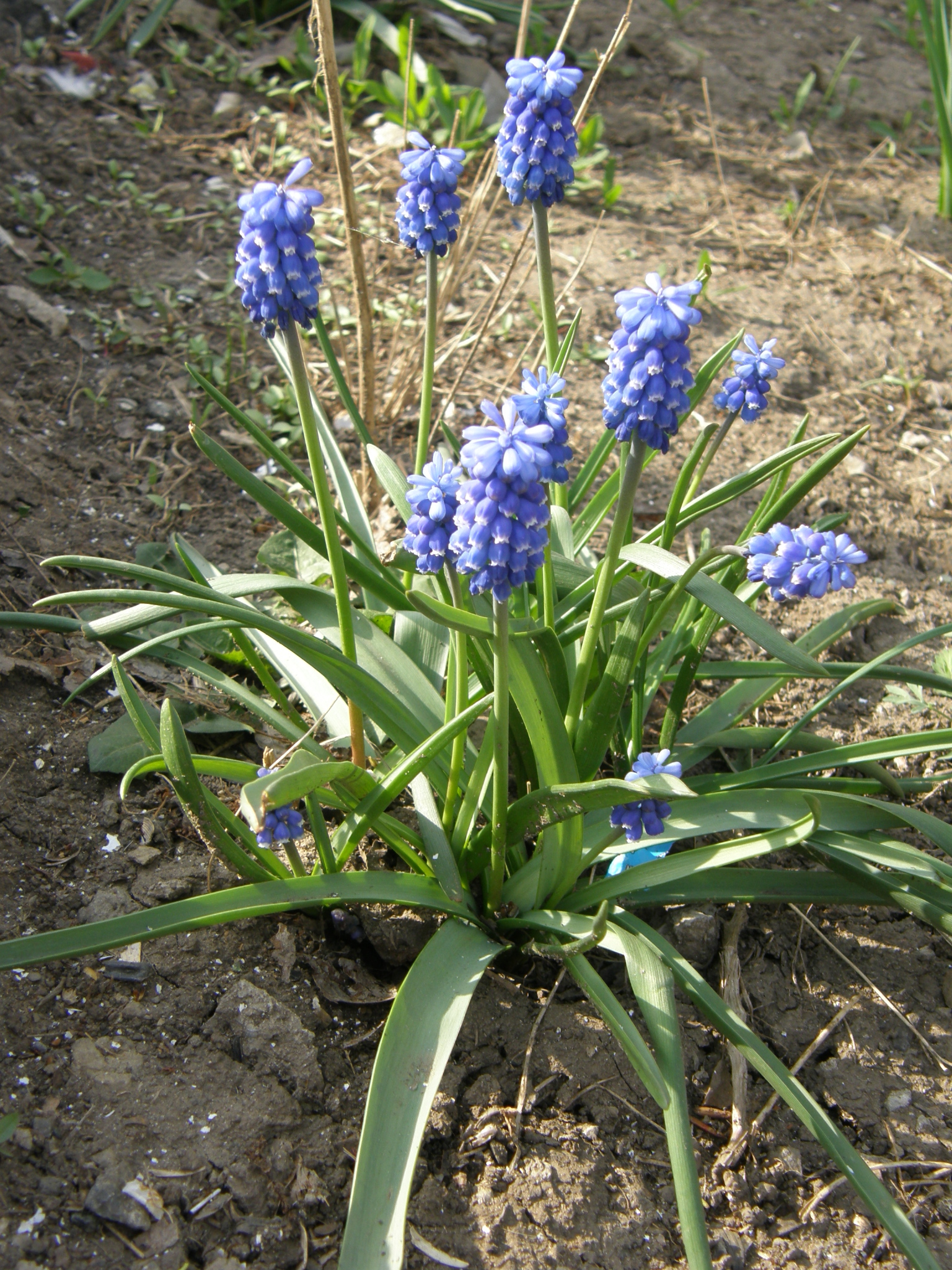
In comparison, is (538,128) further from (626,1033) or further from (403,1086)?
(403,1086)

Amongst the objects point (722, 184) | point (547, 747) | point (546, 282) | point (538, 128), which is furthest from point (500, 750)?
point (722, 184)

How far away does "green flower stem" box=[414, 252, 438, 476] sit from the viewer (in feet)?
7.34

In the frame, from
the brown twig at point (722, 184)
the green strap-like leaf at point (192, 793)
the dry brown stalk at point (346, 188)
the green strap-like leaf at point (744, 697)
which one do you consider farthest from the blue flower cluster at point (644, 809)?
the brown twig at point (722, 184)

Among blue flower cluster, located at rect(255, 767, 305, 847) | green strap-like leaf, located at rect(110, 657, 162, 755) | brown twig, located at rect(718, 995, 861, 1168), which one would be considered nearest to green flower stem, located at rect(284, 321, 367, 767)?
blue flower cluster, located at rect(255, 767, 305, 847)

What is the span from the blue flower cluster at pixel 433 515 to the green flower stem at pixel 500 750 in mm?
145

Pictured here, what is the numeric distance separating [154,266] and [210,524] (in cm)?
165

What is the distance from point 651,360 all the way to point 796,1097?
5.00ft

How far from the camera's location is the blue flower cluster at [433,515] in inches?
73.2

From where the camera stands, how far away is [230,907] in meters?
2.07

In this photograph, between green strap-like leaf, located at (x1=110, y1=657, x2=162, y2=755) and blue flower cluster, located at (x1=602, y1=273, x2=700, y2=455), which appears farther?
green strap-like leaf, located at (x1=110, y1=657, x2=162, y2=755)

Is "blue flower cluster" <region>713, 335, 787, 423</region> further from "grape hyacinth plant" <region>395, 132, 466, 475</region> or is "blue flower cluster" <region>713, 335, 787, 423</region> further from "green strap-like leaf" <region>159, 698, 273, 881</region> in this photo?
"green strap-like leaf" <region>159, 698, 273, 881</region>

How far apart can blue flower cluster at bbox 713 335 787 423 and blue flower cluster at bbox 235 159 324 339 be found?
1.02 m

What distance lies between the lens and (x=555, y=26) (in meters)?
5.98

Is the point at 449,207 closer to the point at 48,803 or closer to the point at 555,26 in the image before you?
the point at 48,803
